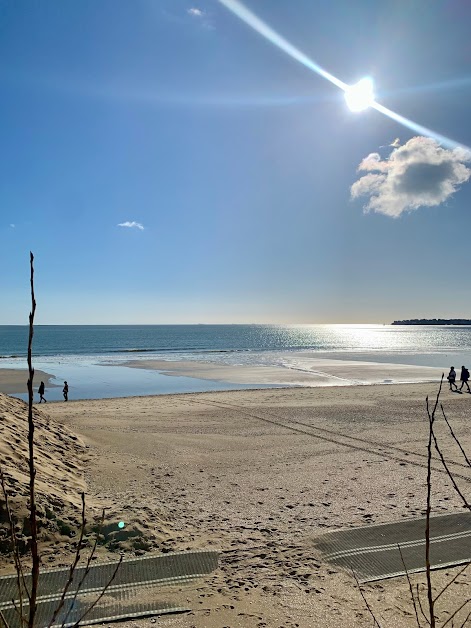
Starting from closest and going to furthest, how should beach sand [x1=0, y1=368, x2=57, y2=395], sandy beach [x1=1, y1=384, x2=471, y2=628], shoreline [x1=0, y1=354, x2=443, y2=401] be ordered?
sandy beach [x1=1, y1=384, x2=471, y2=628]
shoreline [x1=0, y1=354, x2=443, y2=401]
beach sand [x1=0, y1=368, x2=57, y2=395]

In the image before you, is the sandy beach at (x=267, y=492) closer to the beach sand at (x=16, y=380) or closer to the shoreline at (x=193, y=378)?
the shoreline at (x=193, y=378)

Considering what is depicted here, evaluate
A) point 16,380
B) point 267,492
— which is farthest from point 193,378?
point 267,492

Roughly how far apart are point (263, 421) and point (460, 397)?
11.8 metres

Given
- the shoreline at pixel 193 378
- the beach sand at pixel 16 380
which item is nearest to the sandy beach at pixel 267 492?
the shoreline at pixel 193 378

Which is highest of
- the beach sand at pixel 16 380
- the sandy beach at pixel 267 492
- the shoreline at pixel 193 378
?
the sandy beach at pixel 267 492

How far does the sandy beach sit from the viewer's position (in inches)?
214

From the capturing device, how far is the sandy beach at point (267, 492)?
543cm

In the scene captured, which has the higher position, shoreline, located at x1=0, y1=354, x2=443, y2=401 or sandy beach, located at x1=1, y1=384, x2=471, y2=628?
sandy beach, located at x1=1, y1=384, x2=471, y2=628

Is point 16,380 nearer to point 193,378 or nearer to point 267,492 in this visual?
point 193,378

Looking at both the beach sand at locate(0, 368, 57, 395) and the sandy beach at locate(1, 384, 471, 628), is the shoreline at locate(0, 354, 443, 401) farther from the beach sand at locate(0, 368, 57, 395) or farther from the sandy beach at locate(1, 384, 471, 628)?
the sandy beach at locate(1, 384, 471, 628)

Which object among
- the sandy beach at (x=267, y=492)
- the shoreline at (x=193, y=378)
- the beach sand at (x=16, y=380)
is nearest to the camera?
the sandy beach at (x=267, y=492)

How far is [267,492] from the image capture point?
9.16 metres

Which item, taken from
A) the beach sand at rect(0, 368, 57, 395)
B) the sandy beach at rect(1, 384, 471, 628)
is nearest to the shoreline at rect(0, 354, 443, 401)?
the beach sand at rect(0, 368, 57, 395)

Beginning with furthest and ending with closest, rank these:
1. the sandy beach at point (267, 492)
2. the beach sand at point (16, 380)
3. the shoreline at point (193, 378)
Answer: the beach sand at point (16, 380)
the shoreline at point (193, 378)
the sandy beach at point (267, 492)
